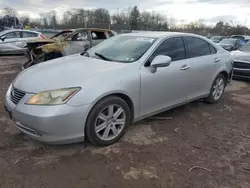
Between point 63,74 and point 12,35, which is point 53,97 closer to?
point 63,74

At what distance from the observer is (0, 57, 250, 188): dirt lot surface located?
2.66 meters

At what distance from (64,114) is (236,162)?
217 cm

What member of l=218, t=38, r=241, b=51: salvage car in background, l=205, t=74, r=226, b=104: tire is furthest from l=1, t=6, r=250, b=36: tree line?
l=205, t=74, r=226, b=104: tire

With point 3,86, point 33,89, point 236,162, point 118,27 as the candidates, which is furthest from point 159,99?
point 118,27

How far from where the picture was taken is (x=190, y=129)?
4004mm

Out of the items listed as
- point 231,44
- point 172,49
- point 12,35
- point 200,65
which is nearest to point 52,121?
point 172,49

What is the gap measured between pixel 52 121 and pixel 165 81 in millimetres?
1847

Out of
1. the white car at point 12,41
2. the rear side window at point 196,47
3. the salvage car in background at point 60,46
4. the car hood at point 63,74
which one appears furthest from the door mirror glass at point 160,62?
the white car at point 12,41

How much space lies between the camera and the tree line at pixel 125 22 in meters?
30.9

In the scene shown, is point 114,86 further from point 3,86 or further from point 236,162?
point 3,86

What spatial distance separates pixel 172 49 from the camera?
414 centimetres

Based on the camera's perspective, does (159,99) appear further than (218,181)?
Yes

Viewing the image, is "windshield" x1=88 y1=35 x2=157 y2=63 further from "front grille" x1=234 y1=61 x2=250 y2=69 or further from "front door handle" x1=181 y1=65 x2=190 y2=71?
"front grille" x1=234 y1=61 x2=250 y2=69

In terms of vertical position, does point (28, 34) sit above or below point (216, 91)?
above
